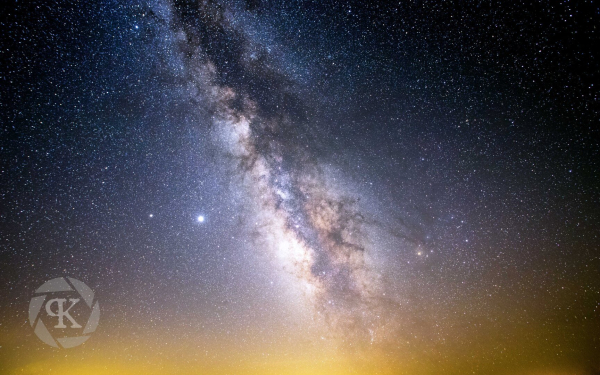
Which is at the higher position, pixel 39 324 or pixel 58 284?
pixel 58 284

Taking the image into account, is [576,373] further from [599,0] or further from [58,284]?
[58,284]

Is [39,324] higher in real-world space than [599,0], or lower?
lower

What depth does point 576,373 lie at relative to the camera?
40969mm

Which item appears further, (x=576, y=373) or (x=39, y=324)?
(x=576, y=373)

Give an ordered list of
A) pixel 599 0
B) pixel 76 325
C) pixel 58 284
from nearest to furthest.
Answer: pixel 599 0 → pixel 58 284 → pixel 76 325

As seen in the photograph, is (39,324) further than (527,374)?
No

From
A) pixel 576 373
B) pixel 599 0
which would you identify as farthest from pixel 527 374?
pixel 599 0

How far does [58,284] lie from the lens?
41.2ft

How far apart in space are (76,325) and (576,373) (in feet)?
216

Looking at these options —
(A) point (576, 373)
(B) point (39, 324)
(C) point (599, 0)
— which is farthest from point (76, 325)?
(A) point (576, 373)

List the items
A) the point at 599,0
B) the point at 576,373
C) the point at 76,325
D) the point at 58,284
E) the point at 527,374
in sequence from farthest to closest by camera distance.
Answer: the point at 527,374, the point at 576,373, the point at 76,325, the point at 58,284, the point at 599,0

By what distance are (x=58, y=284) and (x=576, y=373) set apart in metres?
67.0

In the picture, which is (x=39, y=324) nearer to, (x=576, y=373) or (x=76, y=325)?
(x=76, y=325)

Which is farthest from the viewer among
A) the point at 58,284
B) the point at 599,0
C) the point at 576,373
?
the point at 576,373
